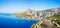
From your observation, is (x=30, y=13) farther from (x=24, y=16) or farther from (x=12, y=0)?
(x=12, y=0)

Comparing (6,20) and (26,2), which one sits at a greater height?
(26,2)

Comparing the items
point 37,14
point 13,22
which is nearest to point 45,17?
point 37,14

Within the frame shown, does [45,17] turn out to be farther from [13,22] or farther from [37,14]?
[13,22]

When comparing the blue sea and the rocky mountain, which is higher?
the rocky mountain

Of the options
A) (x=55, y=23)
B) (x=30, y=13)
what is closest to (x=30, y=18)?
(x=30, y=13)

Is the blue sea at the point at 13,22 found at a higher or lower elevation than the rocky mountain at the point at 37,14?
lower
